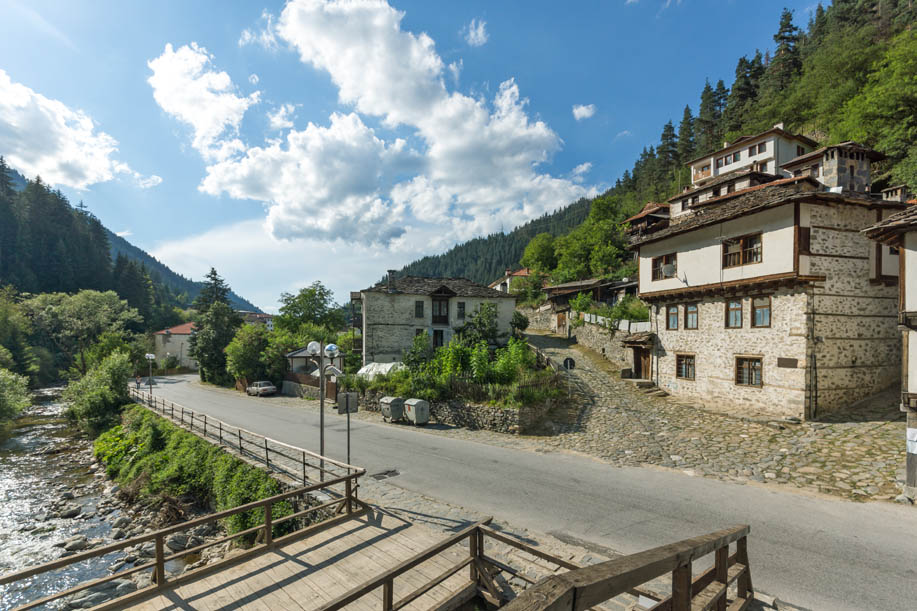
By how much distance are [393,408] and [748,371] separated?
17211 millimetres

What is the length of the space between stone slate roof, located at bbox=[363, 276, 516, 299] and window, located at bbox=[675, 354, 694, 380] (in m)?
16.7

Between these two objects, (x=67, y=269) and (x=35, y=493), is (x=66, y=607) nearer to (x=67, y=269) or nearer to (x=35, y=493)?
(x=35, y=493)

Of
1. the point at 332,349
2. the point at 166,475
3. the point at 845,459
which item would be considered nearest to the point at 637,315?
the point at 845,459

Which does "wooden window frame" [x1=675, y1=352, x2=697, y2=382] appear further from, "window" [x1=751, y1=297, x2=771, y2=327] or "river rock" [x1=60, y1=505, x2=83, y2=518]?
"river rock" [x1=60, y1=505, x2=83, y2=518]

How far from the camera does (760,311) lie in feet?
57.1

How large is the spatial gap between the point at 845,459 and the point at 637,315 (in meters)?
16.4

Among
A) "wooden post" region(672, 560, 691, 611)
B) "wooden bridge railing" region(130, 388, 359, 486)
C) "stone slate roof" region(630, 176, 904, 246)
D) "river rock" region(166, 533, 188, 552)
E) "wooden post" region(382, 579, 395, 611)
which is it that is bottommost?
"river rock" region(166, 533, 188, 552)

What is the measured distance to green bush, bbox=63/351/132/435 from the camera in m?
29.2

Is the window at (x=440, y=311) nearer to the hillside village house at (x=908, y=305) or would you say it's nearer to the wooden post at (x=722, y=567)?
the hillside village house at (x=908, y=305)

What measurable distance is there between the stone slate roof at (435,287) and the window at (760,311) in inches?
792

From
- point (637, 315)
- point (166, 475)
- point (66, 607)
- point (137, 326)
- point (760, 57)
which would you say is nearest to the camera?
point (66, 607)

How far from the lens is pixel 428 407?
69.1 feet

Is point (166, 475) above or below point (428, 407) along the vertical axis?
below

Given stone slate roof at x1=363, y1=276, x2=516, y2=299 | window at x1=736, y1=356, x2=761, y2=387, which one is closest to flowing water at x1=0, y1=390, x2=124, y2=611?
stone slate roof at x1=363, y1=276, x2=516, y2=299
